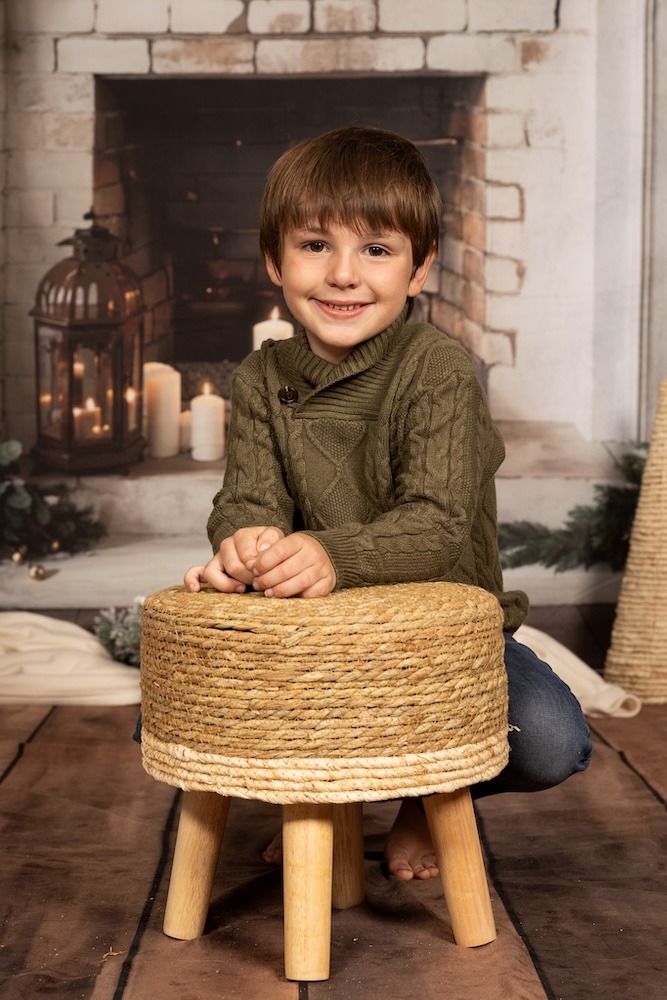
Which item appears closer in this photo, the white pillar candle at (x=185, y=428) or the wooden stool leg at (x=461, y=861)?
the wooden stool leg at (x=461, y=861)

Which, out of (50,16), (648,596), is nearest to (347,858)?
(648,596)

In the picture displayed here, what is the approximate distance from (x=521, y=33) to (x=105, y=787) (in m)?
2.31

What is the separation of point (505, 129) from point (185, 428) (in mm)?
1209

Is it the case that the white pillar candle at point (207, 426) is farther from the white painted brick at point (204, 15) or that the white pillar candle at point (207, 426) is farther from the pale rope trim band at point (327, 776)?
the pale rope trim band at point (327, 776)

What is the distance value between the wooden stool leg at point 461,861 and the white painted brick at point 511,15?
2523 mm

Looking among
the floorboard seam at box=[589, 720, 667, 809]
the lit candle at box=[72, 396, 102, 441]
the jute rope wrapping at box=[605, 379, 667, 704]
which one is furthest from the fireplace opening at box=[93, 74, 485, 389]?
the floorboard seam at box=[589, 720, 667, 809]

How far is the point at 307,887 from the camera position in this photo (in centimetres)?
125

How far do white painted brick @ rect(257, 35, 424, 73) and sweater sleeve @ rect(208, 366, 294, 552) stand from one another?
1.95 meters

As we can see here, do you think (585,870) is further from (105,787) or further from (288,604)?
(105,787)

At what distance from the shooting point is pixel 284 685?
1214 millimetres

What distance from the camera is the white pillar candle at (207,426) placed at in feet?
11.2

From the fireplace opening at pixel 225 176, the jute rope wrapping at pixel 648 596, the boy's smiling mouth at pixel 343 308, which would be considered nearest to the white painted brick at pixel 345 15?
the fireplace opening at pixel 225 176

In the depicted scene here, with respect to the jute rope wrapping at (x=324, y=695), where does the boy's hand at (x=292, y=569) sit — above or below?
above

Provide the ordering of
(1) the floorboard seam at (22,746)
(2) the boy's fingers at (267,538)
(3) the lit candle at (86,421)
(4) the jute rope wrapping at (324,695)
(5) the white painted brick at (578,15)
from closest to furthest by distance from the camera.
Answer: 1. (4) the jute rope wrapping at (324,695)
2. (2) the boy's fingers at (267,538)
3. (1) the floorboard seam at (22,746)
4. (5) the white painted brick at (578,15)
5. (3) the lit candle at (86,421)
